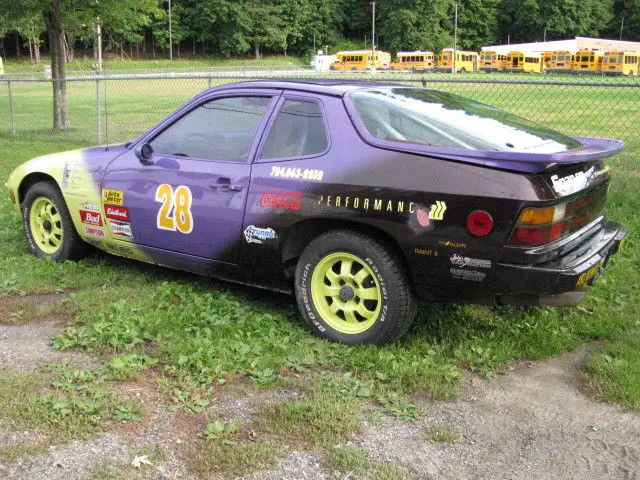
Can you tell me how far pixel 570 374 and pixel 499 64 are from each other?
219 feet

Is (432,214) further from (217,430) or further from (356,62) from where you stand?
(356,62)

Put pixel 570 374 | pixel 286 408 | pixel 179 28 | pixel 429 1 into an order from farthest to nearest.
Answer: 1. pixel 429 1
2. pixel 179 28
3. pixel 570 374
4. pixel 286 408

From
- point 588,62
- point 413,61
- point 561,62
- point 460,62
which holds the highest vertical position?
point 413,61

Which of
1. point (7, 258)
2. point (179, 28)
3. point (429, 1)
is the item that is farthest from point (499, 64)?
point (7, 258)

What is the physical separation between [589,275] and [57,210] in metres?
3.95

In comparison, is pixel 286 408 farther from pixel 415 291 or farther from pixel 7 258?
pixel 7 258

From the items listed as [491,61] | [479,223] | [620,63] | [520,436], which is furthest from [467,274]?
[491,61]

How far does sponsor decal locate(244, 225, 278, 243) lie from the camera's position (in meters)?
4.32

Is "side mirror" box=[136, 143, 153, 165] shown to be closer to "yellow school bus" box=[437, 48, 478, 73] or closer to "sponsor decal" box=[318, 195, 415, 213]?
"sponsor decal" box=[318, 195, 415, 213]

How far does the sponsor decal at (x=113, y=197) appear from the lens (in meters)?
5.04

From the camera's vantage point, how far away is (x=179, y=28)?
284ft

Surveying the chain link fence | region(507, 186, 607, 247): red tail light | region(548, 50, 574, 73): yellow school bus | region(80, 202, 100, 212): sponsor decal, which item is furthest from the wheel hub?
region(548, 50, 574, 73): yellow school bus

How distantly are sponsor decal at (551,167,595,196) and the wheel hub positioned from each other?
1263 mm

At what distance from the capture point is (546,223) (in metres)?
3.58
